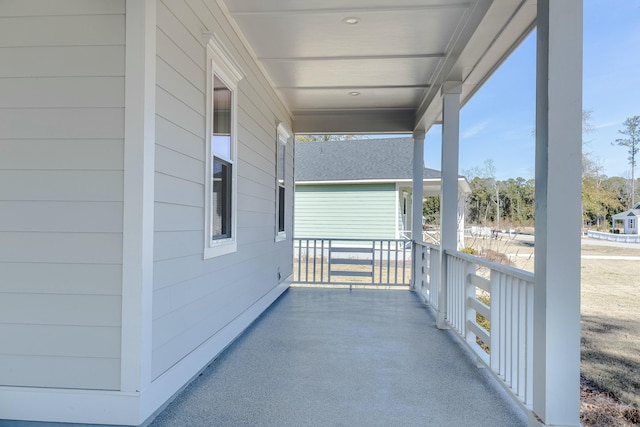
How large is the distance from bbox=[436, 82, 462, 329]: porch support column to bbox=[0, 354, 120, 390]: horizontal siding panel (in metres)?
3.33

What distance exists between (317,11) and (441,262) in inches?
111

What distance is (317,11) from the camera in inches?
131

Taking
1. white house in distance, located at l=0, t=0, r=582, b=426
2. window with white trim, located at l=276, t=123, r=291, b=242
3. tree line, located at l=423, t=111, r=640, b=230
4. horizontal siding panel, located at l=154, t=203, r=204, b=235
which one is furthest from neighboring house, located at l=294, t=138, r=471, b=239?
white house in distance, located at l=0, t=0, r=582, b=426

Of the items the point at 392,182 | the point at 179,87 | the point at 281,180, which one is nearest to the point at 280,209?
the point at 281,180

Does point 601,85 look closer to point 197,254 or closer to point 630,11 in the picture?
point 630,11

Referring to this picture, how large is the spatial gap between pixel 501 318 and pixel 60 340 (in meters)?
2.67

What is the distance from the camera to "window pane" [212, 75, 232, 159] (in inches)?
128

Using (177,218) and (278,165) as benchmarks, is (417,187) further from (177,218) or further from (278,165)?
(177,218)

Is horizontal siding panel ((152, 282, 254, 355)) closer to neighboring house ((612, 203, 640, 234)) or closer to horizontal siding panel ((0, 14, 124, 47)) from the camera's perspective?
horizontal siding panel ((0, 14, 124, 47))

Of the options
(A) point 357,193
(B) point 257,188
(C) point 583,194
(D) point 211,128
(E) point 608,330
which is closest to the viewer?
(D) point 211,128

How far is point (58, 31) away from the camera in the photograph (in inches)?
84.4

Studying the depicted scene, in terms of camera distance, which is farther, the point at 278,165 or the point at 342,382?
the point at 278,165

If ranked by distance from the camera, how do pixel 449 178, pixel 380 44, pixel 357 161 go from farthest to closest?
pixel 357 161 < pixel 449 178 < pixel 380 44

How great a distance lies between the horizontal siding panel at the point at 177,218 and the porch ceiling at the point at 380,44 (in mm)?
1770
